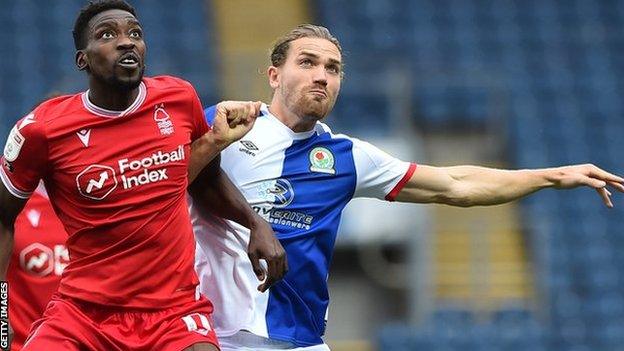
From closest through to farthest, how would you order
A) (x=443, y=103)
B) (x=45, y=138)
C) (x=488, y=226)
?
(x=45, y=138)
(x=488, y=226)
(x=443, y=103)

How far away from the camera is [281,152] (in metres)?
5.80

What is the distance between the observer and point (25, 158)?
487 cm

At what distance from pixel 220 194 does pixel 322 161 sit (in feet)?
1.95

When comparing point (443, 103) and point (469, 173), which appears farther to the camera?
point (443, 103)

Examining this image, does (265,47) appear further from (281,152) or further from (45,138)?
(45,138)

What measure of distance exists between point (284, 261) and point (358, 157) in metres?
0.85

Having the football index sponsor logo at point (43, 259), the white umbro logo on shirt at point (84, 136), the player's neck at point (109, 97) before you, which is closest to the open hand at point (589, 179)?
the player's neck at point (109, 97)

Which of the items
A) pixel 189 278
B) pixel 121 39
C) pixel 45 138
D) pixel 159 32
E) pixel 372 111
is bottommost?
pixel 189 278

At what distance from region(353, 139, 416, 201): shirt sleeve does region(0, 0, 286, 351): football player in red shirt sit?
107 centimetres

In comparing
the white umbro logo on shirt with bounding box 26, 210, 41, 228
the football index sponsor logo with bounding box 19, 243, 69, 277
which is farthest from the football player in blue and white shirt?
the white umbro logo on shirt with bounding box 26, 210, 41, 228

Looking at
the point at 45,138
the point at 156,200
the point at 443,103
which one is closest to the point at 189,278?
the point at 156,200

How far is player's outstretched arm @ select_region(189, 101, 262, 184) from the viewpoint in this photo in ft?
17.1

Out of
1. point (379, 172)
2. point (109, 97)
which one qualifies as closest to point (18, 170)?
point (109, 97)

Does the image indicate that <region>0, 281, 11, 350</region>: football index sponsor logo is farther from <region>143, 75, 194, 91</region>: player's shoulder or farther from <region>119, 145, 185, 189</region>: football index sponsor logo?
<region>143, 75, 194, 91</region>: player's shoulder
